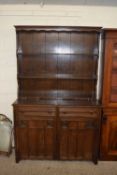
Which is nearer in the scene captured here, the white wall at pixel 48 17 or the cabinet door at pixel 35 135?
the cabinet door at pixel 35 135

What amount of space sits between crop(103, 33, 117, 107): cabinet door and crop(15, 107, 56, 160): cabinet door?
87 centimetres

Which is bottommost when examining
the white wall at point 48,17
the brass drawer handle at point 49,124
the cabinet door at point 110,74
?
the brass drawer handle at point 49,124

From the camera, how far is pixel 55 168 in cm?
290

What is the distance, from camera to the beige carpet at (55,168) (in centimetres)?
280

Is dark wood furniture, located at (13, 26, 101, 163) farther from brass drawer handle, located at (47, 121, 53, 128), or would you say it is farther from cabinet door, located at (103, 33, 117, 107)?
cabinet door, located at (103, 33, 117, 107)

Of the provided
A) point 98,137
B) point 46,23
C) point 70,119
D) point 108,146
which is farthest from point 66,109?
point 46,23

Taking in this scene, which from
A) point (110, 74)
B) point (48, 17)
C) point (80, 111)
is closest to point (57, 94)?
point (80, 111)

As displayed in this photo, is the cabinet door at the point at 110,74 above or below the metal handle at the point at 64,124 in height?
above

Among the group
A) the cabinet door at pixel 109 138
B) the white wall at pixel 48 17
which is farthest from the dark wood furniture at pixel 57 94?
the white wall at pixel 48 17

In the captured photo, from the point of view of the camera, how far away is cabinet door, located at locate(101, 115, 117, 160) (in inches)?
117

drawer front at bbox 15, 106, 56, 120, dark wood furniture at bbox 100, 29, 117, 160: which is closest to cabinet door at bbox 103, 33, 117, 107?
dark wood furniture at bbox 100, 29, 117, 160

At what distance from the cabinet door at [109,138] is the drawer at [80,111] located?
0.65 ft

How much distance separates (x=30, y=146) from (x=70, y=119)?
2.45ft

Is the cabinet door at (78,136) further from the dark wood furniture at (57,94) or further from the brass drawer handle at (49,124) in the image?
the brass drawer handle at (49,124)
